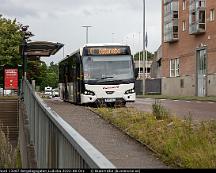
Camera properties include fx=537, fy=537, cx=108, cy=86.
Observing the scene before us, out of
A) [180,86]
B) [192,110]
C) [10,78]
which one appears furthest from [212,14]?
[192,110]

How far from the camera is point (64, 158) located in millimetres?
5465

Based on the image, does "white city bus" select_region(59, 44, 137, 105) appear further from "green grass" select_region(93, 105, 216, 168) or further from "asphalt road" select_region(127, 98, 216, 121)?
"green grass" select_region(93, 105, 216, 168)

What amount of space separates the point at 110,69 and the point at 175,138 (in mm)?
15522

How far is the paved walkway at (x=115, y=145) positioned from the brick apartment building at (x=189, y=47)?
38727mm

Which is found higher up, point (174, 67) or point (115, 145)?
point (174, 67)

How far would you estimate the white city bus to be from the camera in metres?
26.2

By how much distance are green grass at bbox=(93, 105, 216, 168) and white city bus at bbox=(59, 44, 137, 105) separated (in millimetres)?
9722

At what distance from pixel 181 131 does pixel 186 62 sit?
51.9 metres

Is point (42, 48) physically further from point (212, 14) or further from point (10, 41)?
point (10, 41)

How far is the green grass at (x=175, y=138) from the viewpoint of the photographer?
9096mm

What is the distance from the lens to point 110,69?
2644cm

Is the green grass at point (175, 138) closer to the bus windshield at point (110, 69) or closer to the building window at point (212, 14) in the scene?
the bus windshield at point (110, 69)

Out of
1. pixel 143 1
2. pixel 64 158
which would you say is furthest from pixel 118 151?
pixel 143 1

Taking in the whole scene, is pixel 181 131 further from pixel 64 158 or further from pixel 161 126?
pixel 64 158
